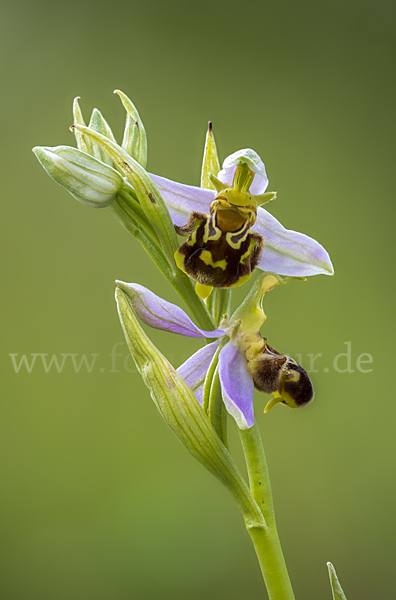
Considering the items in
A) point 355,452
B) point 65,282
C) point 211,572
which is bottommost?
point 211,572

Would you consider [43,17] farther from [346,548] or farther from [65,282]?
[346,548]

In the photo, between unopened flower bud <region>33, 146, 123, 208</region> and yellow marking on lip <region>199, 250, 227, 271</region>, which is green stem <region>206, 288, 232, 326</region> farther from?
unopened flower bud <region>33, 146, 123, 208</region>

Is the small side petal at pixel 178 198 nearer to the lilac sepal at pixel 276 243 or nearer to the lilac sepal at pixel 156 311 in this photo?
the lilac sepal at pixel 276 243

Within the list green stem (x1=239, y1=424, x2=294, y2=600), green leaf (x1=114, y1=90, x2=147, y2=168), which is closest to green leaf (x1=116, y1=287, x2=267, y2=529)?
green stem (x1=239, y1=424, x2=294, y2=600)

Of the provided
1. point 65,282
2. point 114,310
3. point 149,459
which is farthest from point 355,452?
point 65,282

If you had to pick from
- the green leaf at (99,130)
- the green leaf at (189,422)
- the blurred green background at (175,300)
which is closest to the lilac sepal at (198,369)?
the green leaf at (189,422)
